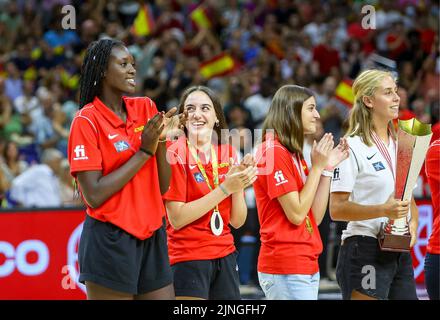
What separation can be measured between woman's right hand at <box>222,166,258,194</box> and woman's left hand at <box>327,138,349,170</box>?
55 cm

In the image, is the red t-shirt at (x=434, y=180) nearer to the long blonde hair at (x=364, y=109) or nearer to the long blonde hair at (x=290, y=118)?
the long blonde hair at (x=364, y=109)

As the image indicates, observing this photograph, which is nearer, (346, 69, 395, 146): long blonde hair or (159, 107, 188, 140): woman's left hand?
(159, 107, 188, 140): woman's left hand

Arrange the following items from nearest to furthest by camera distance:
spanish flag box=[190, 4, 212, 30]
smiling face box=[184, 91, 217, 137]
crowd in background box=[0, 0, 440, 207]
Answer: smiling face box=[184, 91, 217, 137] → crowd in background box=[0, 0, 440, 207] → spanish flag box=[190, 4, 212, 30]

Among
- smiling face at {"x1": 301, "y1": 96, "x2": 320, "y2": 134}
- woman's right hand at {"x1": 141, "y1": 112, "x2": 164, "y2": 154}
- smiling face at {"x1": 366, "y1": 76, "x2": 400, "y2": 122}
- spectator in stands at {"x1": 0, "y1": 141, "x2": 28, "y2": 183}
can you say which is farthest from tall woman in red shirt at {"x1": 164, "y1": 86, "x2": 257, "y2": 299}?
spectator in stands at {"x1": 0, "y1": 141, "x2": 28, "y2": 183}

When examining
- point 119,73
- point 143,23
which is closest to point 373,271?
point 119,73

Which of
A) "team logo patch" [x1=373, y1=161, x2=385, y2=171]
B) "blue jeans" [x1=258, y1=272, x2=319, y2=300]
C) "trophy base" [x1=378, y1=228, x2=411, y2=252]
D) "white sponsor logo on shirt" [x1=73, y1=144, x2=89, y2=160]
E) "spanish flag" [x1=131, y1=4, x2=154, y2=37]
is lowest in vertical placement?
"blue jeans" [x1=258, y1=272, x2=319, y2=300]

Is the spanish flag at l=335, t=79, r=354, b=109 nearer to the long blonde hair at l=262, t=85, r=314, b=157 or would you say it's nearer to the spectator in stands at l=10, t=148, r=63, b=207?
the spectator in stands at l=10, t=148, r=63, b=207

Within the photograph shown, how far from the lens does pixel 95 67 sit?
4211 mm

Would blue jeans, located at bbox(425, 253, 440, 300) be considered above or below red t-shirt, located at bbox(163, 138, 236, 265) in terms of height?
below

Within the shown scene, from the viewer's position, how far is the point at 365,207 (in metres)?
4.96

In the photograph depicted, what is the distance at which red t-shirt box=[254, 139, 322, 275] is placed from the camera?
16.4ft

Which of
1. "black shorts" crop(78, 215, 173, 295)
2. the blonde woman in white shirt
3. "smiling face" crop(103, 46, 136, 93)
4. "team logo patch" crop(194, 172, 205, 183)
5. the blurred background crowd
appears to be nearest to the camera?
"black shorts" crop(78, 215, 173, 295)

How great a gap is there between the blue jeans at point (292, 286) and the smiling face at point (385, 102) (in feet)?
3.54
